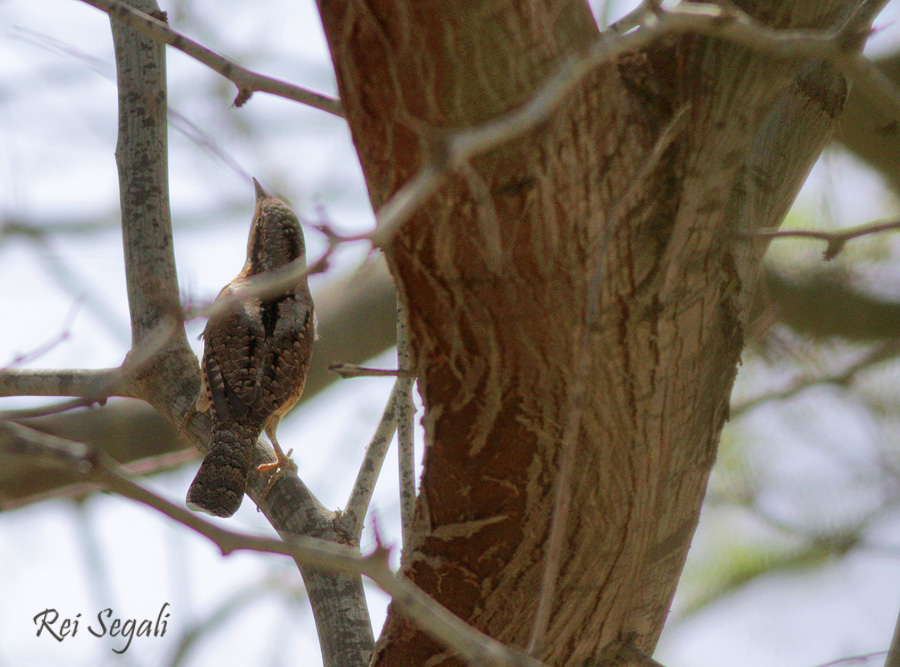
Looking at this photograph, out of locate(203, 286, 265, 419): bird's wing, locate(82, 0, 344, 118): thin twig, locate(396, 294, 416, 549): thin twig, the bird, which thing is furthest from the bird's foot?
locate(82, 0, 344, 118): thin twig

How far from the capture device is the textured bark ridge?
1.48 metres

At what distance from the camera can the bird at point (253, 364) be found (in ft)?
10.7

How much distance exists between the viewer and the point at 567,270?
1.60m

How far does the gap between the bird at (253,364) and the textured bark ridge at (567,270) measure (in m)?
1.40

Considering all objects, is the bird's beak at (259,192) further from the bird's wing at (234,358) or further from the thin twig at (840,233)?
the thin twig at (840,233)

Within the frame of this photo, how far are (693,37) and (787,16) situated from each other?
20cm

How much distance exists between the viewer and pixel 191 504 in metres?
3.29

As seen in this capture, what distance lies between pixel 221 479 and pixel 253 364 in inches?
28.0

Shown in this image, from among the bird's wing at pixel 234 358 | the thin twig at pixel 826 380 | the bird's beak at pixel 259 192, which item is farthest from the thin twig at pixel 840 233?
the bird's beak at pixel 259 192

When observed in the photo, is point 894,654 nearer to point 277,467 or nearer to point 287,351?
point 277,467

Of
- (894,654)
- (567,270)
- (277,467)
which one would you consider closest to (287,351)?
(277,467)

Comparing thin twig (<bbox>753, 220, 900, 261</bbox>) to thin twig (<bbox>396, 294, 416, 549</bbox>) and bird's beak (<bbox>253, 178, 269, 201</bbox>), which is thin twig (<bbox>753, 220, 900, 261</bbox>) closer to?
thin twig (<bbox>396, 294, 416, 549</bbox>)

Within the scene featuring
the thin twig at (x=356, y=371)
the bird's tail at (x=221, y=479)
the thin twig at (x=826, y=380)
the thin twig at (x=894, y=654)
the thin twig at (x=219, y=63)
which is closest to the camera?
the thin twig at (x=894, y=654)

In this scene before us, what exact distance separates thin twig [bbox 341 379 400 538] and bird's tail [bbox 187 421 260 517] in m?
0.56
